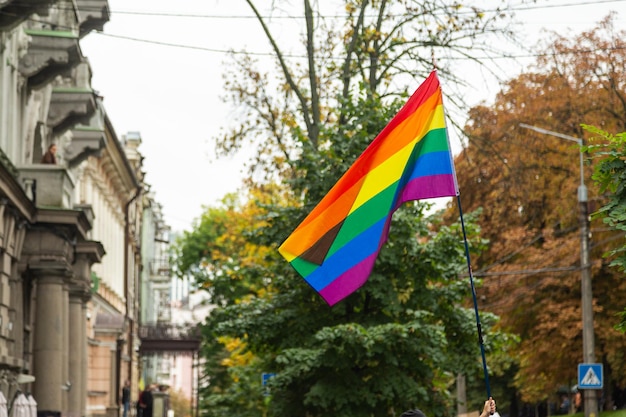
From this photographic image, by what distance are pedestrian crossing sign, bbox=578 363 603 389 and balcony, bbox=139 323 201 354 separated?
4816cm

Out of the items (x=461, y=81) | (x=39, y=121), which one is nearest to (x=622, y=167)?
(x=461, y=81)

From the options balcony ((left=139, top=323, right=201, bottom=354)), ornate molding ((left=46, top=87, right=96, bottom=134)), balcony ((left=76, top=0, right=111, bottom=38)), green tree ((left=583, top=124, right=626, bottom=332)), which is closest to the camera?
green tree ((left=583, top=124, right=626, bottom=332))

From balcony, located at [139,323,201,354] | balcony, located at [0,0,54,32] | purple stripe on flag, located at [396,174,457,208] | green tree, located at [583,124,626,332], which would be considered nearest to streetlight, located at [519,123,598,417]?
balcony, located at [0,0,54,32]

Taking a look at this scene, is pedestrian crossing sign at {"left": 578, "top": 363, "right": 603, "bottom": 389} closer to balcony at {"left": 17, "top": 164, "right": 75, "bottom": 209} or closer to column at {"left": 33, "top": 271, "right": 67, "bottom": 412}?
column at {"left": 33, "top": 271, "right": 67, "bottom": 412}

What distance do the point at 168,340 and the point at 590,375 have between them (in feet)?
170

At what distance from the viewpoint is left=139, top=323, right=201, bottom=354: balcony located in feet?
259

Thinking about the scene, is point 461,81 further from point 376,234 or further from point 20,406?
point 376,234

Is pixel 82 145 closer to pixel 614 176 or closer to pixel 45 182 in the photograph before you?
pixel 45 182

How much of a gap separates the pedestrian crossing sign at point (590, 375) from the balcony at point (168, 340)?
48161 millimetres

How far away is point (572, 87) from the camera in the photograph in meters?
46.2

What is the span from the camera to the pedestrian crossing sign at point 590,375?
31.2 meters

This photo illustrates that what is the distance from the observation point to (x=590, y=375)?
31.3 meters

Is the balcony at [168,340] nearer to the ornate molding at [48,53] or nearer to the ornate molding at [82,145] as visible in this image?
the ornate molding at [82,145]

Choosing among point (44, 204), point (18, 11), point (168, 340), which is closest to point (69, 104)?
point (44, 204)
